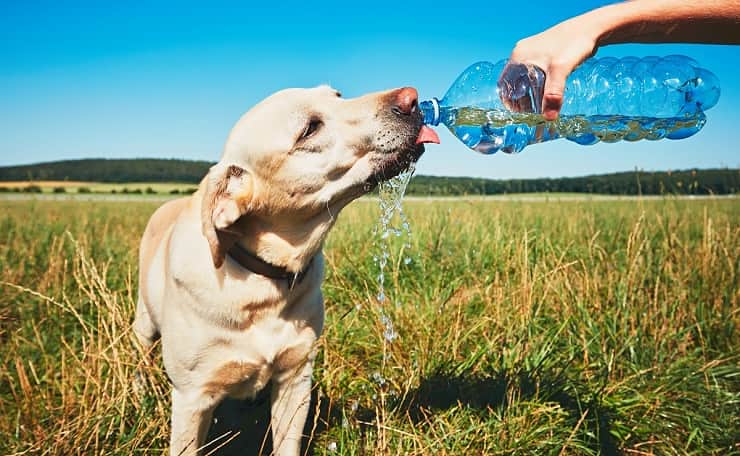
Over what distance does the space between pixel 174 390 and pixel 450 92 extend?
2.00 meters

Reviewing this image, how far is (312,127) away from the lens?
2.44m

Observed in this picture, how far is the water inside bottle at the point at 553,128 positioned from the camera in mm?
2488

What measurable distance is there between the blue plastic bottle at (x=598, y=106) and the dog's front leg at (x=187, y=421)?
5.72ft

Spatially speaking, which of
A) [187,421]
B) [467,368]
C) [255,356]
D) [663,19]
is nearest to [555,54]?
[663,19]

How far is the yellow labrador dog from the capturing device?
2338 mm

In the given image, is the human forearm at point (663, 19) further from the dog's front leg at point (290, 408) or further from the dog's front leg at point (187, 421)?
the dog's front leg at point (187, 421)

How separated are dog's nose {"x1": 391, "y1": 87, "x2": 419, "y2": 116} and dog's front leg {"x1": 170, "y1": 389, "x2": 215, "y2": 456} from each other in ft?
5.32

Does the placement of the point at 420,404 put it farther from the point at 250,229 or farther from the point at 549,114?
the point at 549,114

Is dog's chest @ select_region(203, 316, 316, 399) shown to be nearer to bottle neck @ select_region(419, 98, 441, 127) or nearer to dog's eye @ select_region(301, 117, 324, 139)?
dog's eye @ select_region(301, 117, 324, 139)

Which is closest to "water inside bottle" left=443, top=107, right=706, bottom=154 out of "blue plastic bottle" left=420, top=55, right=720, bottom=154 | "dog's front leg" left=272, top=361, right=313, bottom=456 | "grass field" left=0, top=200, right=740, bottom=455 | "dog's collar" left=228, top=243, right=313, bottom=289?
"blue plastic bottle" left=420, top=55, right=720, bottom=154

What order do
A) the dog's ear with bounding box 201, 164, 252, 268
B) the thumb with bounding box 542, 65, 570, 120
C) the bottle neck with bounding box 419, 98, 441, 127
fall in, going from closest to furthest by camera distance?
the thumb with bounding box 542, 65, 570, 120, the dog's ear with bounding box 201, 164, 252, 268, the bottle neck with bounding box 419, 98, 441, 127

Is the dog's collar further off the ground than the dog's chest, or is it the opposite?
the dog's collar

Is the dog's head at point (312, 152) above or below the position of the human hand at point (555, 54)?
below

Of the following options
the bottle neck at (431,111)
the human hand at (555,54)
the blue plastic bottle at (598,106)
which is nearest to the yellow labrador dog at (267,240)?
the bottle neck at (431,111)
